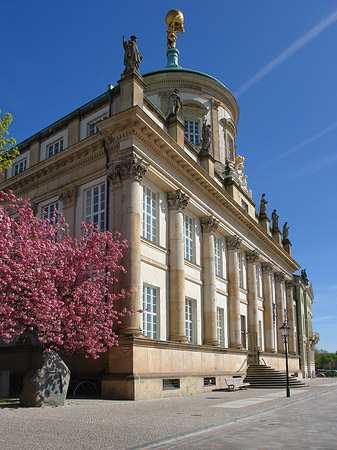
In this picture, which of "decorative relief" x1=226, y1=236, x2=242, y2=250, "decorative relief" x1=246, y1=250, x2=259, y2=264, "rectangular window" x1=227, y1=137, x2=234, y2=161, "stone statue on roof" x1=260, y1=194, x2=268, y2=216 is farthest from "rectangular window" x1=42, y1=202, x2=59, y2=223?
"stone statue on roof" x1=260, y1=194, x2=268, y2=216

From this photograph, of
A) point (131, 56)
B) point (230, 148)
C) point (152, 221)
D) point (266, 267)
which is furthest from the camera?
point (266, 267)

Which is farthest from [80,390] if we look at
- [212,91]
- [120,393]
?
[212,91]

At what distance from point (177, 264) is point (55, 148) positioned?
10.7 m

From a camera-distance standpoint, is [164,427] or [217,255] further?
[217,255]

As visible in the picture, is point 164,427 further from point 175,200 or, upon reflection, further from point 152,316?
point 175,200

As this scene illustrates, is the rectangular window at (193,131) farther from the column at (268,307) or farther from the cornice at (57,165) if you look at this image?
the column at (268,307)

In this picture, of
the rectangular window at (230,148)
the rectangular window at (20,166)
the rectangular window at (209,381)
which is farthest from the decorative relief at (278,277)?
the rectangular window at (20,166)

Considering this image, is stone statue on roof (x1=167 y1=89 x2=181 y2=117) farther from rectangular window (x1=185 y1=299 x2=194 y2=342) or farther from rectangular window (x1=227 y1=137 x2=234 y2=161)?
rectangular window (x1=227 y1=137 x2=234 y2=161)

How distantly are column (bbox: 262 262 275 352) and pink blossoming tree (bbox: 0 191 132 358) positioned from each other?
24.1m

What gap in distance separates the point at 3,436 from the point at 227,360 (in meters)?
20.6

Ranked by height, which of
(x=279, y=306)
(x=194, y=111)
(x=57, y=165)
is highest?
(x=194, y=111)

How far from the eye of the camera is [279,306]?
144 feet

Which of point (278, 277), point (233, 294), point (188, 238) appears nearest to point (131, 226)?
point (188, 238)

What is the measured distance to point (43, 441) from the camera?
858cm
